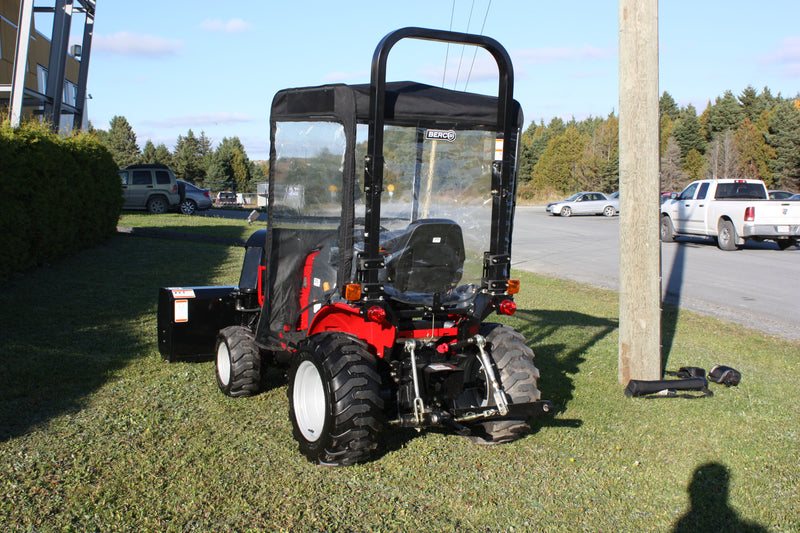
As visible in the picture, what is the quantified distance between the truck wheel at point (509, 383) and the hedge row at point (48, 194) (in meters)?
8.59

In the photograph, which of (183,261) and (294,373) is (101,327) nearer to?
(294,373)

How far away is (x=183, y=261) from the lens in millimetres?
14117

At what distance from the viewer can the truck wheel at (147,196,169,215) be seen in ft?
86.6

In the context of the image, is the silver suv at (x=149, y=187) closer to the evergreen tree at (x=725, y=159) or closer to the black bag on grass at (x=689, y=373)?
the black bag on grass at (x=689, y=373)

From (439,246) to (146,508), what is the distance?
2.28 meters

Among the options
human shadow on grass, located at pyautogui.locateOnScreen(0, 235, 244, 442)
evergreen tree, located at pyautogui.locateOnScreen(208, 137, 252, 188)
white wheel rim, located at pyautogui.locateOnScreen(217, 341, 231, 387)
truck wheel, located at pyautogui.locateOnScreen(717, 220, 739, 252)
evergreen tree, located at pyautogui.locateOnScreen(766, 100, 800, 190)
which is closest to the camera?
human shadow on grass, located at pyautogui.locateOnScreen(0, 235, 244, 442)

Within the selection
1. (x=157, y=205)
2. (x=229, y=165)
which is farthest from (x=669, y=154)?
(x=157, y=205)

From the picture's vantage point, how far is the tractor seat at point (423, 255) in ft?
14.3

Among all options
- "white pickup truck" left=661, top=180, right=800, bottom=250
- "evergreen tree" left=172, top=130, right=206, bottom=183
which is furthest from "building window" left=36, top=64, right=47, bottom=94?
"evergreen tree" left=172, top=130, right=206, bottom=183

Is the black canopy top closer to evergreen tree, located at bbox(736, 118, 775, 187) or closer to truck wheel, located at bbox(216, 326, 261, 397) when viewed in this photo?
truck wheel, located at bbox(216, 326, 261, 397)

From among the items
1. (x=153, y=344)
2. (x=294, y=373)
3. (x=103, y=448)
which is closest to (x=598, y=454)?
(x=294, y=373)

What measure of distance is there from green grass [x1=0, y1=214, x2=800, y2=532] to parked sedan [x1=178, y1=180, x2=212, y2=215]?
2152 centimetres

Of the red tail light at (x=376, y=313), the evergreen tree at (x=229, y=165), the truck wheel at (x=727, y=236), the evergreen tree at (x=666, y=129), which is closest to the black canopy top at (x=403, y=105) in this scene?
the red tail light at (x=376, y=313)

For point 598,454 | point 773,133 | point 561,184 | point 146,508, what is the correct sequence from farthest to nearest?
point 561,184 < point 773,133 < point 598,454 < point 146,508
